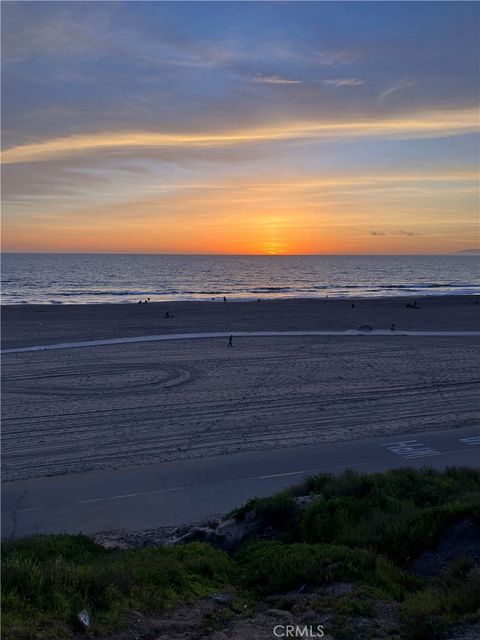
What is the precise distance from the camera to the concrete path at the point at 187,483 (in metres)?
9.11

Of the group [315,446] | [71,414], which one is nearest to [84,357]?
[71,414]

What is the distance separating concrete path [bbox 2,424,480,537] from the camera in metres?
9.11

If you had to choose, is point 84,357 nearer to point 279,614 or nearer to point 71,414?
point 71,414

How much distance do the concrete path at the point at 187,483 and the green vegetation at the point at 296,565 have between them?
1.32 meters

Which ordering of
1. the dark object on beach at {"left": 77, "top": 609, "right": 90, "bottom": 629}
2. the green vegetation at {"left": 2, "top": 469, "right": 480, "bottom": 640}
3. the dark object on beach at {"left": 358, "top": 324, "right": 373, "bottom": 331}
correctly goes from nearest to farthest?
the dark object on beach at {"left": 77, "top": 609, "right": 90, "bottom": 629} < the green vegetation at {"left": 2, "top": 469, "right": 480, "bottom": 640} < the dark object on beach at {"left": 358, "top": 324, "right": 373, "bottom": 331}

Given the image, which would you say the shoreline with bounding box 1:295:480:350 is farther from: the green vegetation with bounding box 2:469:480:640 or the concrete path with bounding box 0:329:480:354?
the green vegetation with bounding box 2:469:480:640

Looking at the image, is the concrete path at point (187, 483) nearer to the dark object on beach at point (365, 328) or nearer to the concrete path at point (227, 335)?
the concrete path at point (227, 335)

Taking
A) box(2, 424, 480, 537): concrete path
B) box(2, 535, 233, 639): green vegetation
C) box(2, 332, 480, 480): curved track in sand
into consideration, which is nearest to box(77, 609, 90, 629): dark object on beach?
box(2, 535, 233, 639): green vegetation

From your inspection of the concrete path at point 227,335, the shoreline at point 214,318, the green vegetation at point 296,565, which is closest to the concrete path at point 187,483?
the green vegetation at point 296,565

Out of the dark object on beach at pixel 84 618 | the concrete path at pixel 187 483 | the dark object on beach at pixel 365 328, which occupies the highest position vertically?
the dark object on beach at pixel 365 328

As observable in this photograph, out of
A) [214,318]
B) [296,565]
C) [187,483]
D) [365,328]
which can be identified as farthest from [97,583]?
[214,318]

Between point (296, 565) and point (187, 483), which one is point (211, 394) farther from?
point (296, 565)

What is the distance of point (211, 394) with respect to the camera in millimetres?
17297

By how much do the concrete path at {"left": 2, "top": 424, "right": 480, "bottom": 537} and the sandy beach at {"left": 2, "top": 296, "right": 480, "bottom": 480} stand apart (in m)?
0.65
